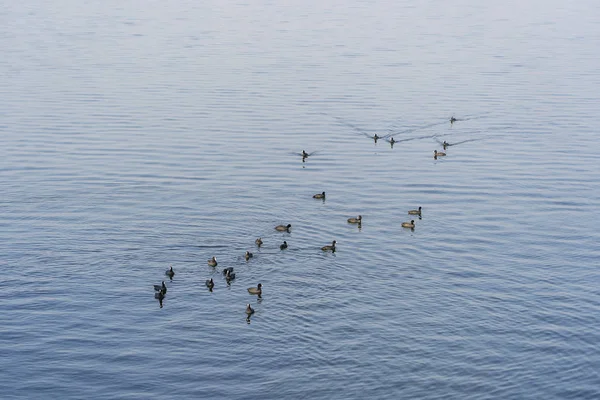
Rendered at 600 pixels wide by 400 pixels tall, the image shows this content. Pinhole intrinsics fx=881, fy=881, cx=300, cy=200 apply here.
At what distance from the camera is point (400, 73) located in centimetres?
12000

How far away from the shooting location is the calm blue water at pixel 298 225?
4384 cm

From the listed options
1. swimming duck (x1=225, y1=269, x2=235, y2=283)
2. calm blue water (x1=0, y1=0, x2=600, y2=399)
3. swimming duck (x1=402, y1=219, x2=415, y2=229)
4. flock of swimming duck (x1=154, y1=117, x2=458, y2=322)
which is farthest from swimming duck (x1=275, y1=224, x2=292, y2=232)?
swimming duck (x1=225, y1=269, x2=235, y2=283)

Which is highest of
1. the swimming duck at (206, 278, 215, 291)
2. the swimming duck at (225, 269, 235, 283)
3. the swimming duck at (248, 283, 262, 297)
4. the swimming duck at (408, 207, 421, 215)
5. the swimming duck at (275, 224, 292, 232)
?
the swimming duck at (408, 207, 421, 215)

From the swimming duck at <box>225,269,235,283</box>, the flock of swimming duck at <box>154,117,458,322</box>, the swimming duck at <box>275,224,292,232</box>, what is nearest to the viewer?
the flock of swimming duck at <box>154,117,458,322</box>

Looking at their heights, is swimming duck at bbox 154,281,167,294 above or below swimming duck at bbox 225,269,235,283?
below

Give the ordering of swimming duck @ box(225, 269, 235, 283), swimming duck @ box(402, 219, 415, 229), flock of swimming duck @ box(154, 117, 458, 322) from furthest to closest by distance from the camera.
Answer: swimming duck @ box(402, 219, 415, 229), swimming duck @ box(225, 269, 235, 283), flock of swimming duck @ box(154, 117, 458, 322)

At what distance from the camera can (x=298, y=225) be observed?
206 feet

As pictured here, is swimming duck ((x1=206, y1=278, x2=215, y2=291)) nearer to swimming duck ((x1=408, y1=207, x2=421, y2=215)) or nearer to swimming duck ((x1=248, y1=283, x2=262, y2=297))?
swimming duck ((x1=248, y1=283, x2=262, y2=297))

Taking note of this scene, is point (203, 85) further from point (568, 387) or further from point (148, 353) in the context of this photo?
point (568, 387)

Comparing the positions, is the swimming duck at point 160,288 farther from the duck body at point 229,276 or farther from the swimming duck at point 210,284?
the duck body at point 229,276

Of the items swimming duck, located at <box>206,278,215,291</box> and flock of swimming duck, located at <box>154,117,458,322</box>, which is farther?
swimming duck, located at <box>206,278,215,291</box>

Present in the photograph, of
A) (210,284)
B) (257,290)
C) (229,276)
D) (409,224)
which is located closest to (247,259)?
(229,276)

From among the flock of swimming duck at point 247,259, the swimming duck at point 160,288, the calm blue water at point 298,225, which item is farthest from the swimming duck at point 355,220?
the swimming duck at point 160,288

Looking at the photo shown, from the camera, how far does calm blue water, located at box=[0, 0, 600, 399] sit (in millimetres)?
43844
